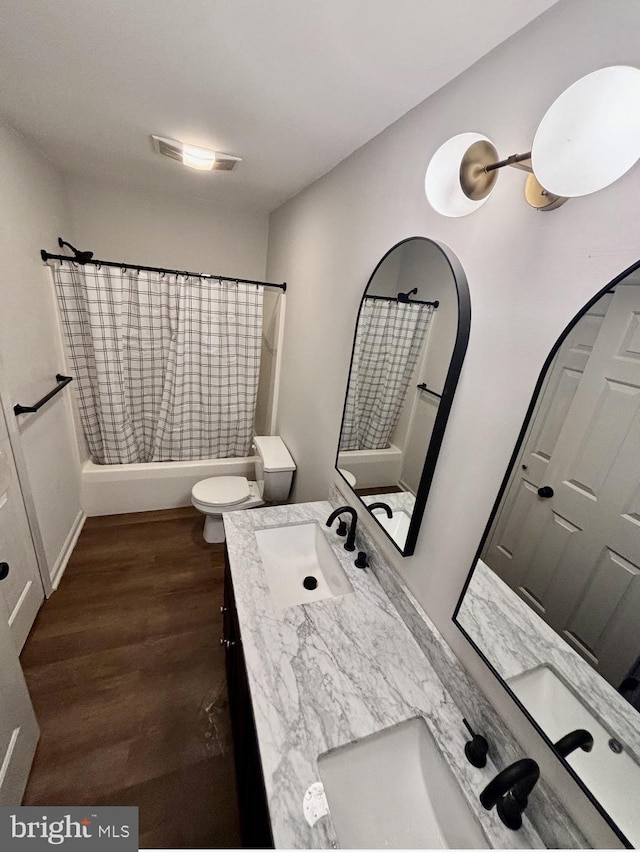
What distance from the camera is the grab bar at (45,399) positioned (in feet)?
4.66

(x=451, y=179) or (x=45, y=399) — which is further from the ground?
(x=451, y=179)

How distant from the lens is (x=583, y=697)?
2.00 feet

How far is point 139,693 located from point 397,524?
1.39 m

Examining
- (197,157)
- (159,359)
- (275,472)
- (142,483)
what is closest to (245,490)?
(275,472)

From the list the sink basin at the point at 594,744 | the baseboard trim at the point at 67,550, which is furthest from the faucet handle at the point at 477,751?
the baseboard trim at the point at 67,550

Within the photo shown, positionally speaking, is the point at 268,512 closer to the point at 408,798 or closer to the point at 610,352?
the point at 408,798

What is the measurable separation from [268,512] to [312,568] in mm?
318

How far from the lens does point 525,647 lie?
711mm

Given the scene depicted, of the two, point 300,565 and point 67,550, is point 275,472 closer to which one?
point 300,565

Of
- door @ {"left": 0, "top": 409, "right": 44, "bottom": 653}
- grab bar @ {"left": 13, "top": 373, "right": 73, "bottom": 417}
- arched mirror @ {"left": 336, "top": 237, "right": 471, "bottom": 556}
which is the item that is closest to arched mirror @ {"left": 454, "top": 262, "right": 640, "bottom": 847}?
arched mirror @ {"left": 336, "top": 237, "right": 471, "bottom": 556}

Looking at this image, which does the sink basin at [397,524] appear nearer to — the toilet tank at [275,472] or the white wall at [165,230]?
the toilet tank at [275,472]

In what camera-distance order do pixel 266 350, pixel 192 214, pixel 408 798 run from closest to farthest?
1. pixel 408 798
2. pixel 192 214
3. pixel 266 350

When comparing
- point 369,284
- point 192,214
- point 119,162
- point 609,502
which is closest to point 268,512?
point 369,284

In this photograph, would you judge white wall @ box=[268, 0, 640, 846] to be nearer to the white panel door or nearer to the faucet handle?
the faucet handle
